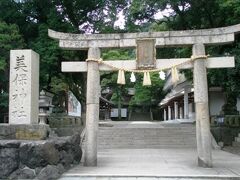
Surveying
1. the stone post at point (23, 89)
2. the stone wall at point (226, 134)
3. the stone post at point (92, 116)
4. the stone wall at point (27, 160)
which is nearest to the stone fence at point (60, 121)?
the stone wall at point (226, 134)

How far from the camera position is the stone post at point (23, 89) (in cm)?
1246

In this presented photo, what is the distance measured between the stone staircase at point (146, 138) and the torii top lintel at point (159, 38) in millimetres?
9737

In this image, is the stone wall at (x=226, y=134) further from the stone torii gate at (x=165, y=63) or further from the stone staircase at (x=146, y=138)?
the stone torii gate at (x=165, y=63)

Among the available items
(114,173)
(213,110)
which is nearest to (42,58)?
(114,173)

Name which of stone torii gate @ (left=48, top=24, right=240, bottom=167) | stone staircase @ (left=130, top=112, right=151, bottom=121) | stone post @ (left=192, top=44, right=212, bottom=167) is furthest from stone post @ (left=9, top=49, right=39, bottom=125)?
stone staircase @ (left=130, top=112, right=151, bottom=121)

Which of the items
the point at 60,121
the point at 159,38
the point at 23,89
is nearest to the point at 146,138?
the point at 60,121

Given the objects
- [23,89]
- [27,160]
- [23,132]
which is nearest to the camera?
[27,160]

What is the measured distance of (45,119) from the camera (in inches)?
1135

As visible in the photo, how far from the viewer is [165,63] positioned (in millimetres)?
13750

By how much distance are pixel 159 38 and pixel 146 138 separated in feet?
37.9

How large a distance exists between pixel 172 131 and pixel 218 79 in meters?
5.91

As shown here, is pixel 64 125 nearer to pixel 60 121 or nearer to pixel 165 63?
pixel 60 121

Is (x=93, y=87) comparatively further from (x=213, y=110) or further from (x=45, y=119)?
(x=213, y=110)

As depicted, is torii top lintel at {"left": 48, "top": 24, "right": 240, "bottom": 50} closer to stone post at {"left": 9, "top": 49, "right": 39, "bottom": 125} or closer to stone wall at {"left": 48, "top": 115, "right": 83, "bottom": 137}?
stone post at {"left": 9, "top": 49, "right": 39, "bottom": 125}
